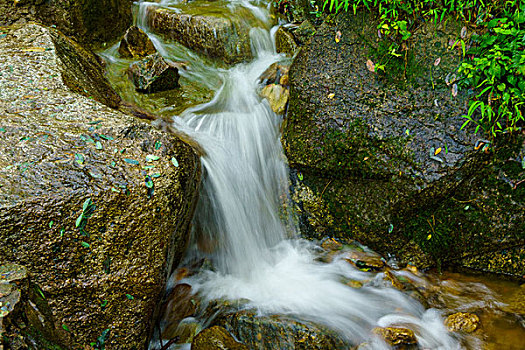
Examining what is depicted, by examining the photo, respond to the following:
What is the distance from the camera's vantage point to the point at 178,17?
6129mm

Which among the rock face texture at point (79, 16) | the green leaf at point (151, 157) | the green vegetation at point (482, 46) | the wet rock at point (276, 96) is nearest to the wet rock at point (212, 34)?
the rock face texture at point (79, 16)

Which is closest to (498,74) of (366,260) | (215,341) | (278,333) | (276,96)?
(366,260)

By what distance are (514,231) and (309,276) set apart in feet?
6.93

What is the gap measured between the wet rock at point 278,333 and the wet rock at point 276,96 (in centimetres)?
266

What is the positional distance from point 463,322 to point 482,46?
2643 mm

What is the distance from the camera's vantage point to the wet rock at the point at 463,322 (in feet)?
10.3

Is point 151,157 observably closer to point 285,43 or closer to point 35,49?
point 35,49

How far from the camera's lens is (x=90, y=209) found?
263cm

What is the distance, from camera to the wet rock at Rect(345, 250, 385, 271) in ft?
12.5

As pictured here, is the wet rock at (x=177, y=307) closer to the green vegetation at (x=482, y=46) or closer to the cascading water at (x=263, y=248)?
the cascading water at (x=263, y=248)

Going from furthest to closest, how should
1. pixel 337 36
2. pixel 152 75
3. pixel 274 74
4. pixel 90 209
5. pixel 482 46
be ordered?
1. pixel 274 74
2. pixel 152 75
3. pixel 337 36
4. pixel 482 46
5. pixel 90 209

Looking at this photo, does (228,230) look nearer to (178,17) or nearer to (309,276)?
Answer: (309,276)

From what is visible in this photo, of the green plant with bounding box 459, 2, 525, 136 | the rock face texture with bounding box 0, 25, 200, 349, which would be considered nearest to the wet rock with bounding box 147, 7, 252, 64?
the rock face texture with bounding box 0, 25, 200, 349

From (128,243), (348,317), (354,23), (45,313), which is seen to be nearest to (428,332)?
(348,317)
